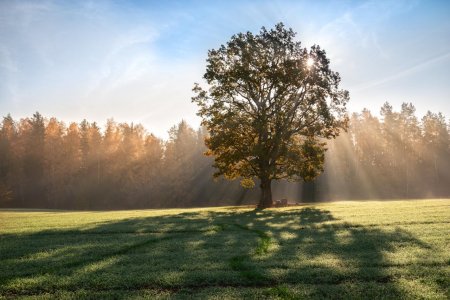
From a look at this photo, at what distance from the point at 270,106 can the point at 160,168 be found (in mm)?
58408

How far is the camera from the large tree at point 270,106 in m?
37.8

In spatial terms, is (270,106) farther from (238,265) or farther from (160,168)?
(160,168)

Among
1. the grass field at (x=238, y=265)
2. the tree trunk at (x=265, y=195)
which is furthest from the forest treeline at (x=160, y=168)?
the grass field at (x=238, y=265)

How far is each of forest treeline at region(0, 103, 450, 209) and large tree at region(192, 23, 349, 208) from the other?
48429 mm

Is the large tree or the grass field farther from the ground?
the large tree

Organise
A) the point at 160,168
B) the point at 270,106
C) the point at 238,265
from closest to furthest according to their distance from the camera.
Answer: the point at 238,265
the point at 270,106
the point at 160,168

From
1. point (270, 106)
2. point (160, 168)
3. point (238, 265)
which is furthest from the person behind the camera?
point (160, 168)

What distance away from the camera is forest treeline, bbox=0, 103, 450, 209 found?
285 feet

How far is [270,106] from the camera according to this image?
39.5 m

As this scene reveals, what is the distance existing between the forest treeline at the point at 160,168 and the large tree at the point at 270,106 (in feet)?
159

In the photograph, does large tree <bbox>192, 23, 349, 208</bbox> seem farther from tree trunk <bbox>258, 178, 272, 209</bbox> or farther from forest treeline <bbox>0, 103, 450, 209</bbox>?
forest treeline <bbox>0, 103, 450, 209</bbox>

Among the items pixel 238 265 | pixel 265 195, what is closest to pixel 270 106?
pixel 265 195

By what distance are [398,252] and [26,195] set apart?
303 ft

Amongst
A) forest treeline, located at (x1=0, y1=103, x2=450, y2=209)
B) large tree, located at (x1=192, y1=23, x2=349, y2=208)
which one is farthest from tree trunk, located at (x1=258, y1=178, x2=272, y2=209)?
forest treeline, located at (x1=0, y1=103, x2=450, y2=209)
